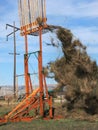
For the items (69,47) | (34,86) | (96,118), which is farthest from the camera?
(34,86)

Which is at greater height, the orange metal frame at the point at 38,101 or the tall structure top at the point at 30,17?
the tall structure top at the point at 30,17

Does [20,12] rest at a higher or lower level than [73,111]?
higher

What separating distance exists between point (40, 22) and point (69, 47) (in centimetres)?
216

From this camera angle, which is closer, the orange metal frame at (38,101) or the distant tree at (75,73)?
the distant tree at (75,73)

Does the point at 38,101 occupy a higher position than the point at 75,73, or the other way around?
the point at 75,73

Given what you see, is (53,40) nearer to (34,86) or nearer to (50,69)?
(50,69)

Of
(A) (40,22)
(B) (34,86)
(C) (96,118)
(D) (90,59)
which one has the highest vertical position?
(A) (40,22)

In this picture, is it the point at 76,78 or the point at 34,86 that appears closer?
the point at 76,78

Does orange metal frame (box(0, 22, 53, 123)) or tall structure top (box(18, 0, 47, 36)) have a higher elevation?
tall structure top (box(18, 0, 47, 36))

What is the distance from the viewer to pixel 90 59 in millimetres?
21734

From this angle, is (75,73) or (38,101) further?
(38,101)

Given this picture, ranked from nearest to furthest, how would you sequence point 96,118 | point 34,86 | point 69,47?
point 96,118 → point 69,47 → point 34,86

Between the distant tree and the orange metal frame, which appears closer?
the distant tree

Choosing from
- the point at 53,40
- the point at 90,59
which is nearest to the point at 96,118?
the point at 90,59
